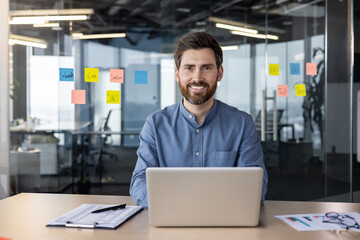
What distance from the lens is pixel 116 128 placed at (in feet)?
18.1

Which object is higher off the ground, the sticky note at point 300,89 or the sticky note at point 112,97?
the sticky note at point 300,89

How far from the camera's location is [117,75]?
5.04 m

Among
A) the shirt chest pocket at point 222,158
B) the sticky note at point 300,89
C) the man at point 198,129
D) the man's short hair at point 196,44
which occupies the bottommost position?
the shirt chest pocket at point 222,158

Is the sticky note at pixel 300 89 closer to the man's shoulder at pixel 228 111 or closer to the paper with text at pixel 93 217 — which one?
the man's shoulder at pixel 228 111

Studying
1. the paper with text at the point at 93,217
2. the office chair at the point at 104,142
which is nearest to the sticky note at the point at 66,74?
the office chair at the point at 104,142

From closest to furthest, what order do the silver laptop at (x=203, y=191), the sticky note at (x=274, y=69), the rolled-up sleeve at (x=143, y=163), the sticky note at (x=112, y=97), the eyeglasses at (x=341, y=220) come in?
the silver laptop at (x=203, y=191)
the eyeglasses at (x=341, y=220)
the rolled-up sleeve at (x=143, y=163)
the sticky note at (x=274, y=69)
the sticky note at (x=112, y=97)

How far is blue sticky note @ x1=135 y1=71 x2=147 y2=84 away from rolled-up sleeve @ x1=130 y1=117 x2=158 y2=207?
3035mm

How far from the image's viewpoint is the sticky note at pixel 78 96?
4427 millimetres

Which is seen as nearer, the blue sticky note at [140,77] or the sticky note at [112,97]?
the sticky note at [112,97]

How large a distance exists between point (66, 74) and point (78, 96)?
28 centimetres

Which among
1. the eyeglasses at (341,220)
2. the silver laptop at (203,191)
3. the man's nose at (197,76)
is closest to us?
the silver laptop at (203,191)

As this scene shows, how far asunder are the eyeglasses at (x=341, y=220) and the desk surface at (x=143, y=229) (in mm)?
68

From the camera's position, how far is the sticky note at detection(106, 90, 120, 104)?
15.9ft

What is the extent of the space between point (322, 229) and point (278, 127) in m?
3.45
